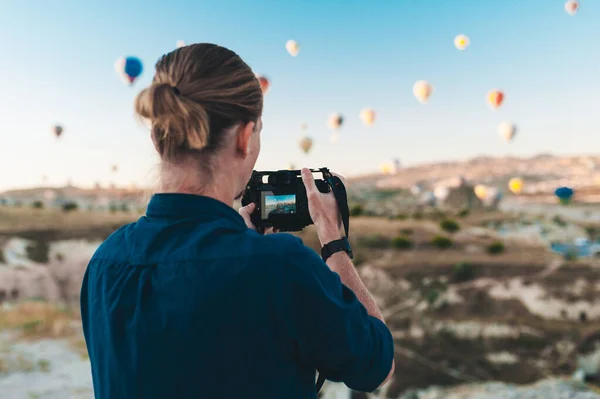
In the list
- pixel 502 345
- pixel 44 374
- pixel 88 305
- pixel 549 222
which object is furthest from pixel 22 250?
pixel 549 222

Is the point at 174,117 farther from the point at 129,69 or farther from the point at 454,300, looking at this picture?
the point at 129,69

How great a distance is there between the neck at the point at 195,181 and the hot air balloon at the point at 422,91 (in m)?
30.5

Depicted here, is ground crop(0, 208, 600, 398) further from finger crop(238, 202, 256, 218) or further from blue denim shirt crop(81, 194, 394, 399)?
blue denim shirt crop(81, 194, 394, 399)

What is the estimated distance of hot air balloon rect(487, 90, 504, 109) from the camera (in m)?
32.2

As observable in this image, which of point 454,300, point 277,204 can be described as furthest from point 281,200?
point 454,300

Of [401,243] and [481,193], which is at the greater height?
[401,243]

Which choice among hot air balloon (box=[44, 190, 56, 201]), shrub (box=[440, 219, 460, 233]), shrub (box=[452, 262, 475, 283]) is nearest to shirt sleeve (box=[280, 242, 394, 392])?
shrub (box=[452, 262, 475, 283])

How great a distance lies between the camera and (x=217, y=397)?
112 centimetres

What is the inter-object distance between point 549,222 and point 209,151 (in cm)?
4296

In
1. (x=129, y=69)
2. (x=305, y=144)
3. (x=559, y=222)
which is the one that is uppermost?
(x=129, y=69)

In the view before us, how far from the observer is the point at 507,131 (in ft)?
135

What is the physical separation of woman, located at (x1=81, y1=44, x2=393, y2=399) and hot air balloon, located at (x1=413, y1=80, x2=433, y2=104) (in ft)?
99.9

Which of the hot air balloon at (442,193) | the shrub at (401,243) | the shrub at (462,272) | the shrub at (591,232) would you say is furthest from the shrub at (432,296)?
the hot air balloon at (442,193)

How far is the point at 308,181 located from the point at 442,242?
26.5 metres
